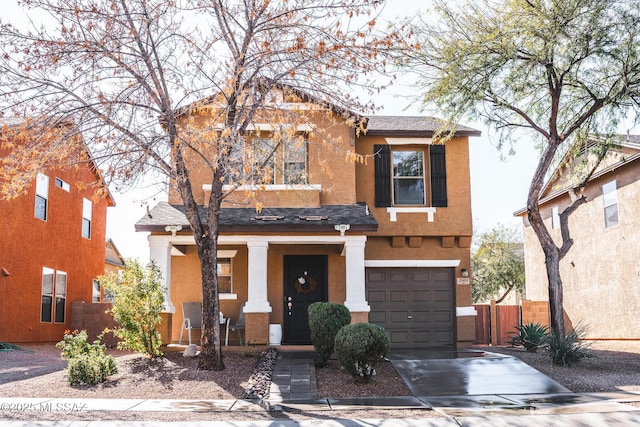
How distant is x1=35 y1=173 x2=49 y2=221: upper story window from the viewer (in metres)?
19.8

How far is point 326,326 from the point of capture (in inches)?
473

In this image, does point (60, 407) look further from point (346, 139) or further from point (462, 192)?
point (462, 192)

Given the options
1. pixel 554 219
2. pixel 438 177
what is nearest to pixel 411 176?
pixel 438 177

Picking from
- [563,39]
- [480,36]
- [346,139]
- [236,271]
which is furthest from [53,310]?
[563,39]

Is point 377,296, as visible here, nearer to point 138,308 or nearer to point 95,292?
point 138,308

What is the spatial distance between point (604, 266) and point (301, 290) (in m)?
9.83

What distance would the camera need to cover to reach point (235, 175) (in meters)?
11.0

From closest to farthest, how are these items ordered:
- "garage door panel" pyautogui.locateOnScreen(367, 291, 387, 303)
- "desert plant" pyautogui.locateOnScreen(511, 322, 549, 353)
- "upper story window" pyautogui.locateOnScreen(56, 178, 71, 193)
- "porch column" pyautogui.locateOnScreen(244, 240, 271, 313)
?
"desert plant" pyautogui.locateOnScreen(511, 322, 549, 353), "porch column" pyautogui.locateOnScreen(244, 240, 271, 313), "garage door panel" pyautogui.locateOnScreen(367, 291, 387, 303), "upper story window" pyautogui.locateOnScreen(56, 178, 71, 193)

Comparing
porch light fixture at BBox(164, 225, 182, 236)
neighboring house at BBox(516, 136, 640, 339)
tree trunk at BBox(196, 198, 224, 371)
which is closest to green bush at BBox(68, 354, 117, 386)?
tree trunk at BBox(196, 198, 224, 371)

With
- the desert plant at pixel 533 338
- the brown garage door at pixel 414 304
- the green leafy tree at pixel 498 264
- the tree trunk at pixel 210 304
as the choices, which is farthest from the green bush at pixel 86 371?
the green leafy tree at pixel 498 264

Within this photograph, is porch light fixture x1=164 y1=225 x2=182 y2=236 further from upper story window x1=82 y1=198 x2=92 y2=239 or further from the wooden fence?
upper story window x1=82 y1=198 x2=92 y2=239

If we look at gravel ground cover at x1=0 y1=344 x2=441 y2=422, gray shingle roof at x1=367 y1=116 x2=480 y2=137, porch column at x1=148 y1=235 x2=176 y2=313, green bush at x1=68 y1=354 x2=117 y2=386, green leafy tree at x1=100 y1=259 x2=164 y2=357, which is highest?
gray shingle roof at x1=367 y1=116 x2=480 y2=137

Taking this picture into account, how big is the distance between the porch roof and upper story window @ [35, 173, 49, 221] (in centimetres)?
614

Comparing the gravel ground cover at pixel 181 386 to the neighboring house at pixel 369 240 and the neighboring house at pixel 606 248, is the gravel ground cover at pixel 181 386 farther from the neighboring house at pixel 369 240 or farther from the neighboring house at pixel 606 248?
the neighboring house at pixel 606 248
